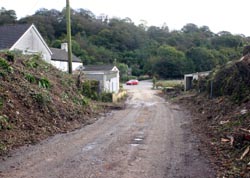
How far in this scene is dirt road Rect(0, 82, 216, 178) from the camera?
21.6 feet

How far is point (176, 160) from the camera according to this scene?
7.78 m

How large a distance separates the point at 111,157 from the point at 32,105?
550 centimetres

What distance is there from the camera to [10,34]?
96.3ft

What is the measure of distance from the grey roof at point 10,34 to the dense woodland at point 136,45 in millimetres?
32562

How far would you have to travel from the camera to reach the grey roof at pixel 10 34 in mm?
27803

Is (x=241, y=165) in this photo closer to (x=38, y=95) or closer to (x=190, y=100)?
(x=38, y=95)

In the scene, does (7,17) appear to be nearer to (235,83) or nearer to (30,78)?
(30,78)

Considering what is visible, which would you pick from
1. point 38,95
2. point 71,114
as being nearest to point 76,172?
point 38,95

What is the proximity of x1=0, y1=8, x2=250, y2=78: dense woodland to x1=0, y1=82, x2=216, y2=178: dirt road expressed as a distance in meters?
53.1

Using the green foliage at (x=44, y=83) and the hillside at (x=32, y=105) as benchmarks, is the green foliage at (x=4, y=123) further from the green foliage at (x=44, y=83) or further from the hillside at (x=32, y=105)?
the green foliage at (x=44, y=83)

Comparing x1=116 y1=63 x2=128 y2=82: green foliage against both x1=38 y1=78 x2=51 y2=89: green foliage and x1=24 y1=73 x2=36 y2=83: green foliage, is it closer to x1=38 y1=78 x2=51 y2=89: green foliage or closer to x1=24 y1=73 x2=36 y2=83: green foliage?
x1=38 y1=78 x2=51 y2=89: green foliage

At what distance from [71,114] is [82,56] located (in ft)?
202

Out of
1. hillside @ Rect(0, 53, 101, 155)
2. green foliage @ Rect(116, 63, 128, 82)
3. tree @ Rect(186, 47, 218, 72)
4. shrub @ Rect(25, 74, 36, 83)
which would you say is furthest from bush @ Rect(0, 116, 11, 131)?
tree @ Rect(186, 47, 218, 72)

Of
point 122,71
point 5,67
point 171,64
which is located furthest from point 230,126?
point 122,71
